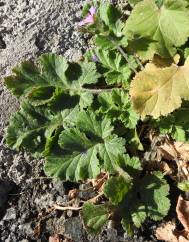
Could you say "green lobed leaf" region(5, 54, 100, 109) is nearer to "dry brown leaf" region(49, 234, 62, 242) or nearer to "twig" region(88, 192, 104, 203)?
"twig" region(88, 192, 104, 203)

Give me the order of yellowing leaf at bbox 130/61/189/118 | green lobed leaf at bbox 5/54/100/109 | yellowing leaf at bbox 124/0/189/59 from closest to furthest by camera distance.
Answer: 1. yellowing leaf at bbox 130/61/189/118
2. yellowing leaf at bbox 124/0/189/59
3. green lobed leaf at bbox 5/54/100/109

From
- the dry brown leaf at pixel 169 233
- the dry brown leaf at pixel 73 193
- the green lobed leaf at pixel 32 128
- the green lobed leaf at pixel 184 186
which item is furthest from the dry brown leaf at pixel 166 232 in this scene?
the green lobed leaf at pixel 32 128

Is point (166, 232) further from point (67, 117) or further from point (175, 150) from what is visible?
point (67, 117)

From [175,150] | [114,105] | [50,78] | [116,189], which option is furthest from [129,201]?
[50,78]

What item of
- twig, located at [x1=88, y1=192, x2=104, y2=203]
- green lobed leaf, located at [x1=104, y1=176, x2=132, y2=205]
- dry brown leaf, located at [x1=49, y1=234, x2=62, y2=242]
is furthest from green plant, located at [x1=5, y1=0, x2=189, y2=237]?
dry brown leaf, located at [x1=49, y1=234, x2=62, y2=242]

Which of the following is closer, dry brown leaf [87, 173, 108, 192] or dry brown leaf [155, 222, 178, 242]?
dry brown leaf [155, 222, 178, 242]

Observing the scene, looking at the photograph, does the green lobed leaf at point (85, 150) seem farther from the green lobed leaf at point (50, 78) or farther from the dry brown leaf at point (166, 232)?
the dry brown leaf at point (166, 232)

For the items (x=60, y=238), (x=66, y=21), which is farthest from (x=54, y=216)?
(x=66, y=21)
